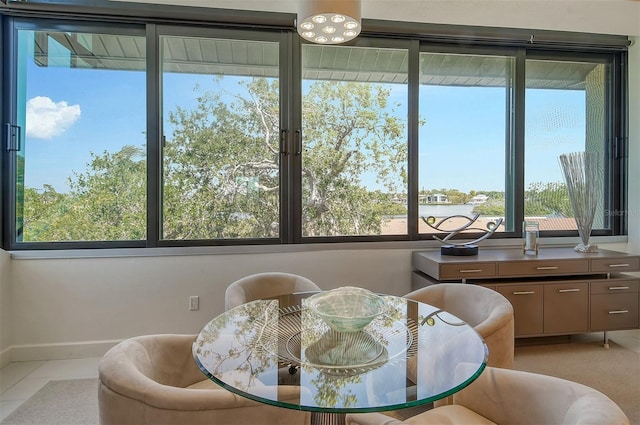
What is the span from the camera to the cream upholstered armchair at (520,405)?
3.14ft

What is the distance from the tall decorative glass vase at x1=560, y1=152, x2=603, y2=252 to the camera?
3068mm

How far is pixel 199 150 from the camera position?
297 cm

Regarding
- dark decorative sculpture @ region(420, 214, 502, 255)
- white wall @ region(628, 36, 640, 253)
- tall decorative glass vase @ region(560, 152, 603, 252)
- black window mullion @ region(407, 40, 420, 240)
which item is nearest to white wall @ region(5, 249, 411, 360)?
black window mullion @ region(407, 40, 420, 240)

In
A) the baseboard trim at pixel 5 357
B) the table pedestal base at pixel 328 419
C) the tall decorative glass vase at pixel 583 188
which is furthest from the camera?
the tall decorative glass vase at pixel 583 188

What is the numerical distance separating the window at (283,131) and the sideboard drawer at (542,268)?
61cm

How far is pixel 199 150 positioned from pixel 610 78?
4.19 meters

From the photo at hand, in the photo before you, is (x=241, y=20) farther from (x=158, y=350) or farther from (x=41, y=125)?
(x=158, y=350)

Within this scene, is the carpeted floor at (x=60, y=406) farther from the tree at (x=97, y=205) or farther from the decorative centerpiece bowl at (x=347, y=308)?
the decorative centerpiece bowl at (x=347, y=308)

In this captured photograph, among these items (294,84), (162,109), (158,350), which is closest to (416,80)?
(294,84)

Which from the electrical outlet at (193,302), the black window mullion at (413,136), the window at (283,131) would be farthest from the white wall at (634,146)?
the electrical outlet at (193,302)

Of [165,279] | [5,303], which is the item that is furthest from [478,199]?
[5,303]

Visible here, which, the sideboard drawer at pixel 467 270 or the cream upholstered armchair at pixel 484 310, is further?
the sideboard drawer at pixel 467 270

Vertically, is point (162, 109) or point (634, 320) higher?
point (162, 109)

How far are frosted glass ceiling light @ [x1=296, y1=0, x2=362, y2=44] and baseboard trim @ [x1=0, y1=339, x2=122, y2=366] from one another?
277cm
